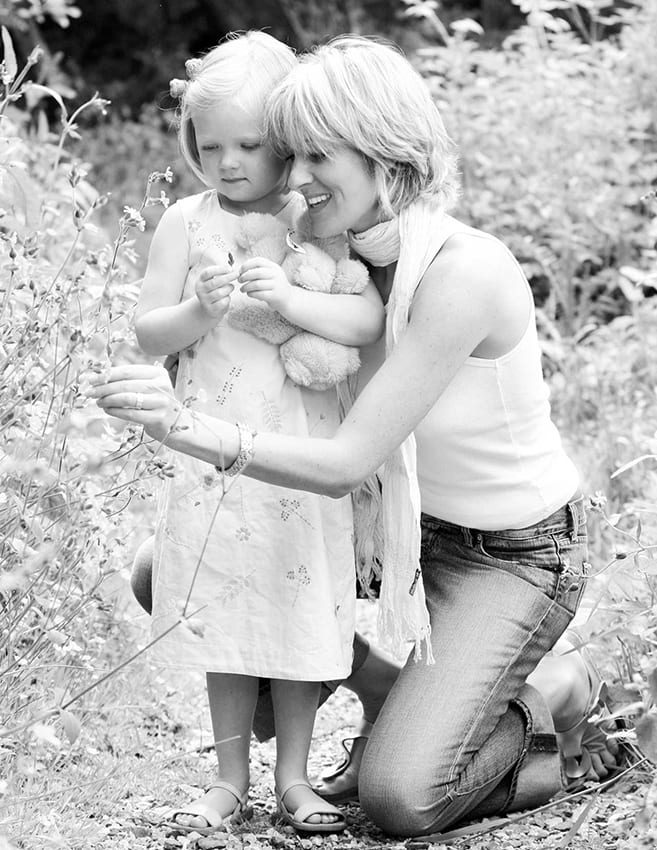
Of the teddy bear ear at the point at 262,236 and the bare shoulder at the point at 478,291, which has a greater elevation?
the teddy bear ear at the point at 262,236

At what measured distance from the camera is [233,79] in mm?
2281

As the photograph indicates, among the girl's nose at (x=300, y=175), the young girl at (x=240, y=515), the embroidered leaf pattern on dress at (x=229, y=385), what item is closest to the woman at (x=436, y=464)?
the girl's nose at (x=300, y=175)

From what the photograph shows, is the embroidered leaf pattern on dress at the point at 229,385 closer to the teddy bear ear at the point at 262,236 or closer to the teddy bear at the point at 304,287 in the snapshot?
the teddy bear at the point at 304,287

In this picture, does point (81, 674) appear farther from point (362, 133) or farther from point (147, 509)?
point (147, 509)

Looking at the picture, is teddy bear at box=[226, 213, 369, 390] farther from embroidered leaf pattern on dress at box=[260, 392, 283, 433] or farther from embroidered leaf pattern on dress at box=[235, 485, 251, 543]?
embroidered leaf pattern on dress at box=[235, 485, 251, 543]

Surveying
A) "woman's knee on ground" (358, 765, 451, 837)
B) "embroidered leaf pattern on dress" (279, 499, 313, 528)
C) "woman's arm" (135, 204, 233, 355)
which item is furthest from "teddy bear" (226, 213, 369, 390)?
"woman's knee on ground" (358, 765, 451, 837)

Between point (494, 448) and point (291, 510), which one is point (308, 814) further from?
point (494, 448)

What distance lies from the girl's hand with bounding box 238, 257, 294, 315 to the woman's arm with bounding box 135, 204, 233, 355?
8 cm

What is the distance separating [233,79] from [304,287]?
14.4 inches

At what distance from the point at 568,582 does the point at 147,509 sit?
5.49 feet

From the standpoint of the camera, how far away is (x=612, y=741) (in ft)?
9.07

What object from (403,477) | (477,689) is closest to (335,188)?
(403,477)

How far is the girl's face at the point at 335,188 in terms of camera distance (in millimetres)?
2275

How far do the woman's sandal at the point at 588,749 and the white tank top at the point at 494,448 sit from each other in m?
0.44
